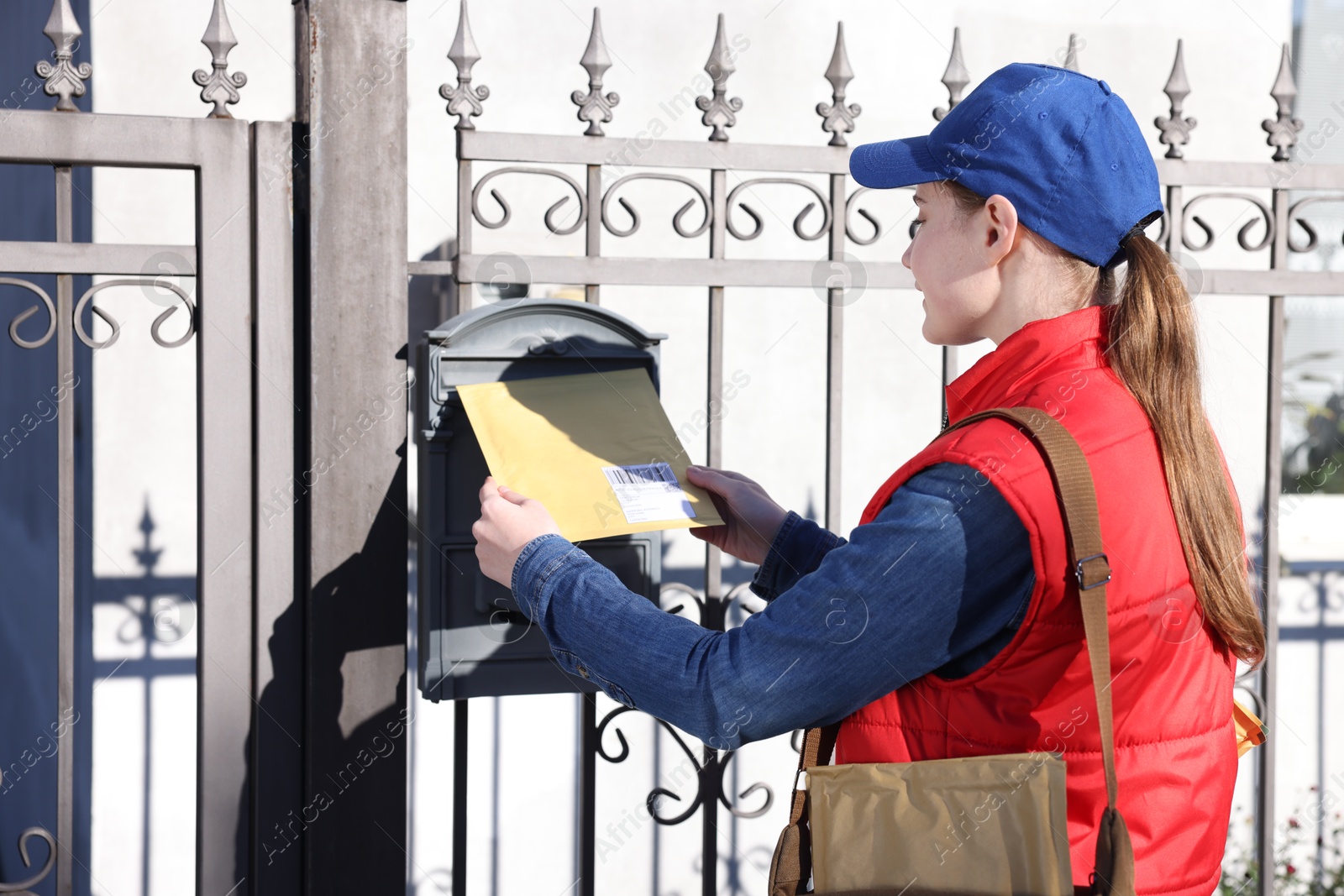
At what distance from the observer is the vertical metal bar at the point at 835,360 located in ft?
7.28

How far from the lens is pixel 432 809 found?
148 inches

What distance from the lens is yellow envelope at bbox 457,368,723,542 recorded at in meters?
1.64

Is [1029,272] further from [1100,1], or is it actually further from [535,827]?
[1100,1]

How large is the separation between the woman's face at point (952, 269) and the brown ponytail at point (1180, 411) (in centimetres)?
5

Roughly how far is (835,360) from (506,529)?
0.99 m

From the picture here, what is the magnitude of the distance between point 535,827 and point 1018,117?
3124 millimetres

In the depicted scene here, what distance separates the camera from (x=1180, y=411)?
1.29m

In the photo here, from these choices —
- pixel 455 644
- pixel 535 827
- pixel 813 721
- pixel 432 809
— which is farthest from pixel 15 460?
pixel 813 721

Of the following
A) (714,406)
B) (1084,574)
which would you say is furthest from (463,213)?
(1084,574)

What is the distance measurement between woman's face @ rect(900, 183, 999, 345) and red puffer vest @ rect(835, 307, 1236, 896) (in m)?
0.08

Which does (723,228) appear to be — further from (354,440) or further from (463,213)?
(354,440)

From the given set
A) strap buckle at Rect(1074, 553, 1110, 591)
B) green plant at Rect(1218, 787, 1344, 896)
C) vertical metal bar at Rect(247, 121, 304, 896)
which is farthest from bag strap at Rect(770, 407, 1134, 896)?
green plant at Rect(1218, 787, 1344, 896)

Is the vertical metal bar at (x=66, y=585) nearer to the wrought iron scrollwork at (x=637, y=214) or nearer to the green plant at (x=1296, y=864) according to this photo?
the wrought iron scrollwork at (x=637, y=214)

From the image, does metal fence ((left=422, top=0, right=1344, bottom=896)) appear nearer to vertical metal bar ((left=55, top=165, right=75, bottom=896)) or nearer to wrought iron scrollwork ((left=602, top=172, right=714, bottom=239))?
wrought iron scrollwork ((left=602, top=172, right=714, bottom=239))
